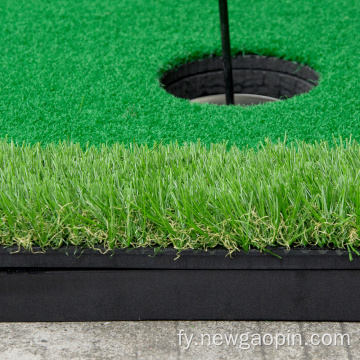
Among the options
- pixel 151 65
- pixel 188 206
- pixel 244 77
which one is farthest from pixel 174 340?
pixel 244 77

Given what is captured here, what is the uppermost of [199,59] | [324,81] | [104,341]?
[199,59]

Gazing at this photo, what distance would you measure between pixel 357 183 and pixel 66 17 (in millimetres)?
3314

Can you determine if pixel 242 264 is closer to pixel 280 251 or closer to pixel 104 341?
pixel 280 251

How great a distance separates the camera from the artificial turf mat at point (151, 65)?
3.26m

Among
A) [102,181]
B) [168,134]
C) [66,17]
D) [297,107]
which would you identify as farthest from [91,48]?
[102,181]

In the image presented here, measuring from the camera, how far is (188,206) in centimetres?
216

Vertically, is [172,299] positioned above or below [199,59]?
below

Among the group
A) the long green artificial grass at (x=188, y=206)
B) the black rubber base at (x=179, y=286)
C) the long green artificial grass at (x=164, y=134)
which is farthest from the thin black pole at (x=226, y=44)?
the black rubber base at (x=179, y=286)

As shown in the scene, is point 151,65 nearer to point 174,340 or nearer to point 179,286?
point 179,286

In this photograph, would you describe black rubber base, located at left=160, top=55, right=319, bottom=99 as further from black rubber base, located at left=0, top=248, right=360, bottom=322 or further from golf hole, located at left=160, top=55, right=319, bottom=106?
black rubber base, located at left=0, top=248, right=360, bottom=322

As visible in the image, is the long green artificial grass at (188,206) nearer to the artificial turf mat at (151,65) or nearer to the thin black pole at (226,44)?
the artificial turf mat at (151,65)

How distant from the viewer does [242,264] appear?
211 centimetres

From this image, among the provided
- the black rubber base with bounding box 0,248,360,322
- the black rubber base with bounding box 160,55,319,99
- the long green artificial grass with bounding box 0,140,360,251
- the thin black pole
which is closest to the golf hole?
the black rubber base with bounding box 160,55,319,99

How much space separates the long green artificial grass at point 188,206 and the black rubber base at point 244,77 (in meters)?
1.66
